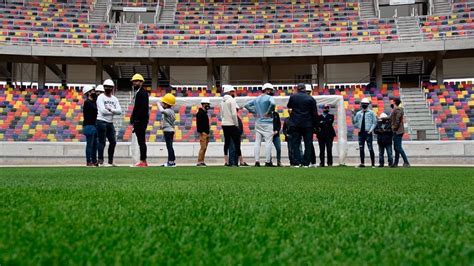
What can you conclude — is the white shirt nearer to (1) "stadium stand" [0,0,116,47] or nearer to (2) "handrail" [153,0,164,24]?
(1) "stadium stand" [0,0,116,47]

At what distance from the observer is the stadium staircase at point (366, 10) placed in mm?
31969

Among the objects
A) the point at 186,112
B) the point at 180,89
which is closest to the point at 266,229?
the point at 186,112

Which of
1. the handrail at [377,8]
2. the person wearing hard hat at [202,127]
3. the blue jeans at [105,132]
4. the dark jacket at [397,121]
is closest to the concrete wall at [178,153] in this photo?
the person wearing hard hat at [202,127]

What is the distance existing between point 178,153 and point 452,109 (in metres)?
13.4

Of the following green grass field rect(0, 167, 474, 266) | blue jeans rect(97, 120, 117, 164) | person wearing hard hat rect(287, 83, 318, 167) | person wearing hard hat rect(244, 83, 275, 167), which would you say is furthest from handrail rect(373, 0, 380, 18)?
green grass field rect(0, 167, 474, 266)

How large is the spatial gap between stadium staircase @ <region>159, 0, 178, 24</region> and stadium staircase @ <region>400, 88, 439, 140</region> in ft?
52.7

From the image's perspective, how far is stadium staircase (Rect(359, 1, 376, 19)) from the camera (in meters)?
32.0

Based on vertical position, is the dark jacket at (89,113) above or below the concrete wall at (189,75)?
below

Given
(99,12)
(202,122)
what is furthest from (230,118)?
(99,12)

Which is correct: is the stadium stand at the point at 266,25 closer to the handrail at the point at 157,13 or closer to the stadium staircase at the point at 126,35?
the stadium staircase at the point at 126,35

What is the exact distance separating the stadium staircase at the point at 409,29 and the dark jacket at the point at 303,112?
787 inches

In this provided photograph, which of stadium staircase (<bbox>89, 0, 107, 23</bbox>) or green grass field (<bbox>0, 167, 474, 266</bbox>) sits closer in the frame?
green grass field (<bbox>0, 167, 474, 266</bbox>)

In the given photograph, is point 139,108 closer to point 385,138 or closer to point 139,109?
point 139,109

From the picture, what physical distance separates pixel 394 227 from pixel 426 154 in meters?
16.0
